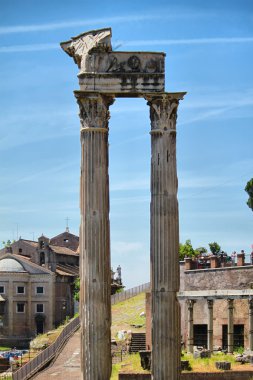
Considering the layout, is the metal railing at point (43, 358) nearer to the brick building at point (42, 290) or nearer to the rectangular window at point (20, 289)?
the brick building at point (42, 290)

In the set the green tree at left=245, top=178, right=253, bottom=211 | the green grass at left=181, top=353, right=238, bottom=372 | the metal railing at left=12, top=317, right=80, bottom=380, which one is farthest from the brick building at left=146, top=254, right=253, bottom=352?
the green tree at left=245, top=178, right=253, bottom=211

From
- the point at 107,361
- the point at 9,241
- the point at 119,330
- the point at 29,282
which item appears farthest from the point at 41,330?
the point at 107,361

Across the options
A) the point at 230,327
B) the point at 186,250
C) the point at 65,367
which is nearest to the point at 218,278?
the point at 230,327

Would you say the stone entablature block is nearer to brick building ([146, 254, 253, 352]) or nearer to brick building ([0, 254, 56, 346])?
brick building ([146, 254, 253, 352])

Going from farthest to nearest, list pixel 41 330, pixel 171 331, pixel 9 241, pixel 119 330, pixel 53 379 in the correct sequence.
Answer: pixel 9 241
pixel 41 330
pixel 119 330
pixel 53 379
pixel 171 331

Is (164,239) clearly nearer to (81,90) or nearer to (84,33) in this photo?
(81,90)

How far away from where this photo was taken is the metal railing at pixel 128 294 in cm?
6749

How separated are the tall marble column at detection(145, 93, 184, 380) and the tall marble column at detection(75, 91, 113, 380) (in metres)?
1.08

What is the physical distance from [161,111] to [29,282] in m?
66.5

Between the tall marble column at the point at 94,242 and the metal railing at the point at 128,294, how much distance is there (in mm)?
47407

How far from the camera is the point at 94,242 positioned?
20.0m

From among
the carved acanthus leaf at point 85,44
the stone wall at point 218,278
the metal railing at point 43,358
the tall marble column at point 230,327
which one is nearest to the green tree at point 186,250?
the metal railing at point 43,358

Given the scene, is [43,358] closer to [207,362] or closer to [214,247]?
[207,362]

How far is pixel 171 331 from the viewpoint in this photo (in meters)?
19.7
